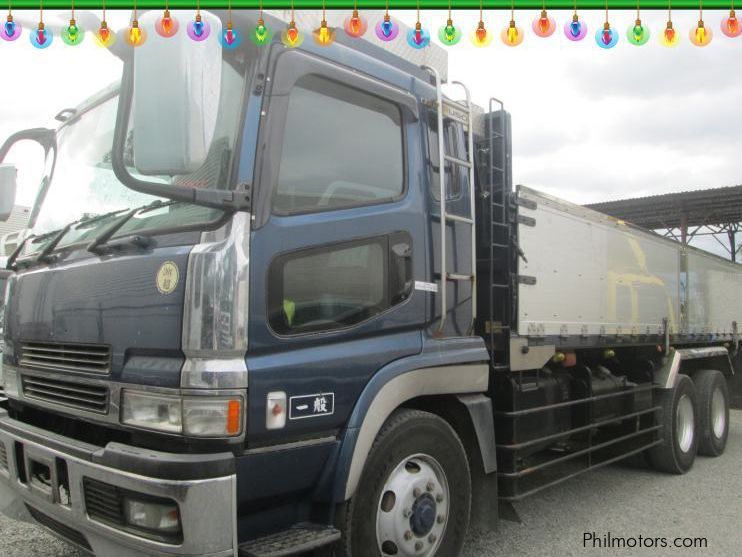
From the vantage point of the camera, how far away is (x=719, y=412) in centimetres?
724

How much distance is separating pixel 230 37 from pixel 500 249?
2.13 metres

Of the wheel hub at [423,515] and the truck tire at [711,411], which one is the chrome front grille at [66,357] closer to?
the wheel hub at [423,515]

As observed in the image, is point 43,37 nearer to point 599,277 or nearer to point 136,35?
point 136,35

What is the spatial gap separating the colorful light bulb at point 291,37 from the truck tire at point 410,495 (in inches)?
70.3

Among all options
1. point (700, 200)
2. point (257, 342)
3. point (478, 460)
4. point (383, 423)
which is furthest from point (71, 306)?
point (700, 200)

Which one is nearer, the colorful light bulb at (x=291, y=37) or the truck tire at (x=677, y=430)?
the colorful light bulb at (x=291, y=37)

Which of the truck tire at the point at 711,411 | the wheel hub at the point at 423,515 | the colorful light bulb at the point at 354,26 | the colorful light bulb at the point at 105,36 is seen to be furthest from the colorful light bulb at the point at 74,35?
the truck tire at the point at 711,411

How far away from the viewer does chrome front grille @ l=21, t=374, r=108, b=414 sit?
267 cm

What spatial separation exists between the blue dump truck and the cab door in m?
0.01

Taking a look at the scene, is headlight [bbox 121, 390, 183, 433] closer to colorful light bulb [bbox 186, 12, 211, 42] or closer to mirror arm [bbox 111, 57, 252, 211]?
mirror arm [bbox 111, 57, 252, 211]

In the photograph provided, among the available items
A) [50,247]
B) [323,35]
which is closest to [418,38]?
[323,35]

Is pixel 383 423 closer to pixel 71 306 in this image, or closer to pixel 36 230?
pixel 71 306

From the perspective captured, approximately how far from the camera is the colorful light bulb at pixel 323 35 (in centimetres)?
290

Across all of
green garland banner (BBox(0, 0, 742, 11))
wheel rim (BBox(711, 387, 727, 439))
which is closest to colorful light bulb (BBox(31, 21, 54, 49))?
green garland banner (BBox(0, 0, 742, 11))
